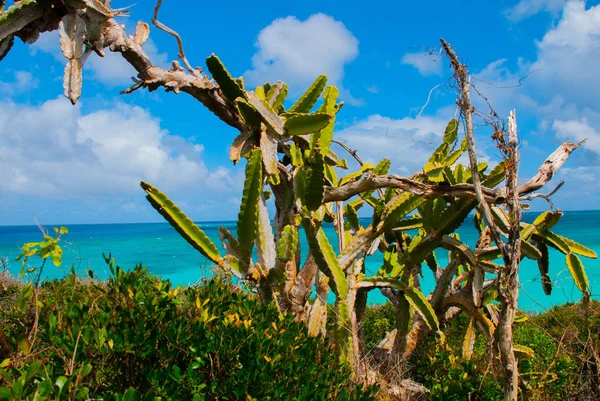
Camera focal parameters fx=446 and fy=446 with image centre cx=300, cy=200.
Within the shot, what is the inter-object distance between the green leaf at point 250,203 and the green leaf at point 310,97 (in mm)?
911

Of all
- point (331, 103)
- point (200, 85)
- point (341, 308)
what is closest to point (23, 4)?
point (200, 85)

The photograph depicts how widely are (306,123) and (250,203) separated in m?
0.71

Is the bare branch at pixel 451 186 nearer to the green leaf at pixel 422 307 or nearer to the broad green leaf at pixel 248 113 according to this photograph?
the broad green leaf at pixel 248 113

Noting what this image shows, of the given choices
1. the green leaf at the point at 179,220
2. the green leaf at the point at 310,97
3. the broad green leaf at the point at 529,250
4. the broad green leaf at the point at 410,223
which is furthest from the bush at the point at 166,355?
A: the broad green leaf at the point at 410,223

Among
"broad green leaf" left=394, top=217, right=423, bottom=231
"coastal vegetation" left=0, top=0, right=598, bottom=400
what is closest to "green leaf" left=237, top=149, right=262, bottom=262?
"coastal vegetation" left=0, top=0, right=598, bottom=400

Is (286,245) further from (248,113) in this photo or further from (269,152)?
(248,113)

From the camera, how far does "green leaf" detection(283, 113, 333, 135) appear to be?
10.0ft

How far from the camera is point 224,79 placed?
309cm

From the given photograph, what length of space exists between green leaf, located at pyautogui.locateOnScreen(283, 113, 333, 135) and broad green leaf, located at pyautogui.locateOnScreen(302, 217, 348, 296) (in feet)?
2.07

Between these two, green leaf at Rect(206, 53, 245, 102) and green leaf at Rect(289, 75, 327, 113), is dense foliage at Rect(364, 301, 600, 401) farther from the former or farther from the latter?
green leaf at Rect(206, 53, 245, 102)

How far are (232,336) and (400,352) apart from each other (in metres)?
2.78

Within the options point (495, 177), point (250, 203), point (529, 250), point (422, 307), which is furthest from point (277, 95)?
point (529, 250)

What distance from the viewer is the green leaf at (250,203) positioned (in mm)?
2854

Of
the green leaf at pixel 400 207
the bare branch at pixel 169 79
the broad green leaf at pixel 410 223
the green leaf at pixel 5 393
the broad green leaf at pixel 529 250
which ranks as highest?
the bare branch at pixel 169 79
